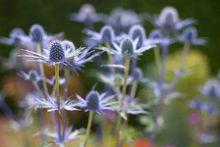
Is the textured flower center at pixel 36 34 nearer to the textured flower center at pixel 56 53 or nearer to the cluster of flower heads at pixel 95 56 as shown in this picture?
the cluster of flower heads at pixel 95 56

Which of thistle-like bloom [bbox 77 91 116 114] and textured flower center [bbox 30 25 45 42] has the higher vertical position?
textured flower center [bbox 30 25 45 42]

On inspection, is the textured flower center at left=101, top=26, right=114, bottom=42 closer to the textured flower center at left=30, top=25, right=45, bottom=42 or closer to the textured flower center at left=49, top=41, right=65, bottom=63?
the textured flower center at left=30, top=25, right=45, bottom=42

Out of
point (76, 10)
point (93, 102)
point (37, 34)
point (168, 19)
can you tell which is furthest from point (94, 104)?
point (76, 10)

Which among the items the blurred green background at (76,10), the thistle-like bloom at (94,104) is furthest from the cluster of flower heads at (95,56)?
the blurred green background at (76,10)

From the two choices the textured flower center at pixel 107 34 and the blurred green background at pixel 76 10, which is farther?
the blurred green background at pixel 76 10

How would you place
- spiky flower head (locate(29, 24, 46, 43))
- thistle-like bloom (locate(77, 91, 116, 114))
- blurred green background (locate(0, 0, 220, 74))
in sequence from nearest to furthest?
1. thistle-like bloom (locate(77, 91, 116, 114))
2. spiky flower head (locate(29, 24, 46, 43))
3. blurred green background (locate(0, 0, 220, 74))

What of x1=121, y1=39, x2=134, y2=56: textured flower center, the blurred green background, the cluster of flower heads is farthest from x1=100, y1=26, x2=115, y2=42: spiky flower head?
the blurred green background
